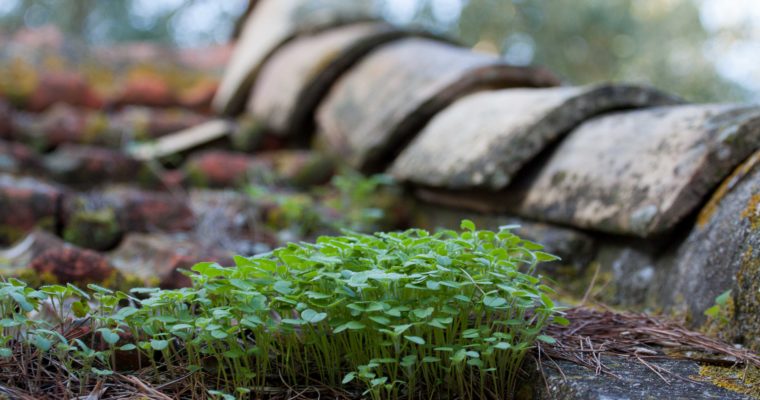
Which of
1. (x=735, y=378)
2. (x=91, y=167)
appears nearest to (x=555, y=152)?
(x=735, y=378)

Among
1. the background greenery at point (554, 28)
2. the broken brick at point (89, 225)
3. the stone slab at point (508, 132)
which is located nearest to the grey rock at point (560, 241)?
the stone slab at point (508, 132)

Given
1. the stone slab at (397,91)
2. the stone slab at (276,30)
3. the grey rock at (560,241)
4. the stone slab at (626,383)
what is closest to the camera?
the stone slab at (626,383)

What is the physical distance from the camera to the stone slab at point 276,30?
3957mm

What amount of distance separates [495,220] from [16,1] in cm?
1100

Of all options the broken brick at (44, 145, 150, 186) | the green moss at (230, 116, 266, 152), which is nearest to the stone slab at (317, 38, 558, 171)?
the green moss at (230, 116, 266, 152)

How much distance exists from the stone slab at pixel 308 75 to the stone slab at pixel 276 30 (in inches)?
7.2

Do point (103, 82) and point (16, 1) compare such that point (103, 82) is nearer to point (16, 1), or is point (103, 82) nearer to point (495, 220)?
point (495, 220)

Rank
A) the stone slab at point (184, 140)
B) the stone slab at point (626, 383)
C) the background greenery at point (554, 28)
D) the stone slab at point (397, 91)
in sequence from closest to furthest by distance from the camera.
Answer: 1. the stone slab at point (626, 383)
2. the stone slab at point (397, 91)
3. the stone slab at point (184, 140)
4. the background greenery at point (554, 28)

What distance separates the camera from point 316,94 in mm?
3510

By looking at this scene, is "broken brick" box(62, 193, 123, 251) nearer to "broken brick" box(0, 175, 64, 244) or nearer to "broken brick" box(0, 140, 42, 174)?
"broken brick" box(0, 175, 64, 244)

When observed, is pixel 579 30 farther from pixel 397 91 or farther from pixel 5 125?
pixel 5 125

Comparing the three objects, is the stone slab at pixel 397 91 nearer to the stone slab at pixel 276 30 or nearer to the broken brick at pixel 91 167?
the stone slab at pixel 276 30

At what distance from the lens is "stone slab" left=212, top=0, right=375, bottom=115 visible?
3.96m

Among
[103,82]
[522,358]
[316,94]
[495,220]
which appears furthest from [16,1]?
[522,358]
